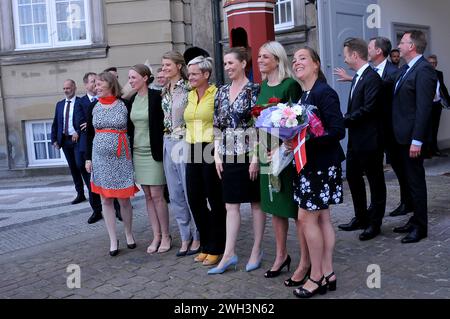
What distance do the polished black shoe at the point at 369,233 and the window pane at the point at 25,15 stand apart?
9909 millimetres

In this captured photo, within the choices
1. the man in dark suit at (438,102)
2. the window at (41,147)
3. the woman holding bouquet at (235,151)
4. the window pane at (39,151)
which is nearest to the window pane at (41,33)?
the window at (41,147)

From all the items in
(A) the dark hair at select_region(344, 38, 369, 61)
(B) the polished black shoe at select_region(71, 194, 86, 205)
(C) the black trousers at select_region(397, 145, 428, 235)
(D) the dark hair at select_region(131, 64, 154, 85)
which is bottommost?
(B) the polished black shoe at select_region(71, 194, 86, 205)

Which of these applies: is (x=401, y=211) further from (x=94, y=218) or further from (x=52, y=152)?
(x=52, y=152)

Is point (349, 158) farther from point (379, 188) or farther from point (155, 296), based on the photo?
point (155, 296)

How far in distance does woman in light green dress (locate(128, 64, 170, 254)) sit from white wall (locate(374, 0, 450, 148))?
6525 millimetres

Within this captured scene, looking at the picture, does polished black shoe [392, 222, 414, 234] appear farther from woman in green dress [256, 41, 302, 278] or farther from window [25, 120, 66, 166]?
window [25, 120, 66, 166]

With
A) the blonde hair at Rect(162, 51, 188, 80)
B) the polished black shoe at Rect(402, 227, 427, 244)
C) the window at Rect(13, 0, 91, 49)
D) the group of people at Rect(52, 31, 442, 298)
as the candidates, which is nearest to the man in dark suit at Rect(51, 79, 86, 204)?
the group of people at Rect(52, 31, 442, 298)

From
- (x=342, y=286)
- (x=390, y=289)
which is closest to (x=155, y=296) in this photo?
(x=342, y=286)

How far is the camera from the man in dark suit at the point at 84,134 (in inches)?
294

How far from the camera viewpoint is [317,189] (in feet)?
13.3

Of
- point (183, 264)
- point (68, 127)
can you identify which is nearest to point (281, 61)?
point (183, 264)

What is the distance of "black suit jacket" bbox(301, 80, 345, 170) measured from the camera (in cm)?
402

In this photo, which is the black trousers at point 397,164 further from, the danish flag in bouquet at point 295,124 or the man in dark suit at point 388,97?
the danish flag in bouquet at point 295,124

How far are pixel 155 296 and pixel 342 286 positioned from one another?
152 cm
